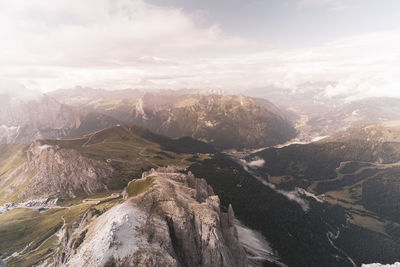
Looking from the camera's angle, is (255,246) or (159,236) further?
(255,246)

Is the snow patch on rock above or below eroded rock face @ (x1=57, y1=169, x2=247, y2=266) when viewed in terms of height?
below

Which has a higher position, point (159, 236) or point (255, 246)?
point (159, 236)

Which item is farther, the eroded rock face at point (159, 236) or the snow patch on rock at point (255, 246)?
the snow patch on rock at point (255, 246)

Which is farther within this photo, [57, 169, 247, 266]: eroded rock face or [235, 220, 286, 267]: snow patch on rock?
[235, 220, 286, 267]: snow patch on rock

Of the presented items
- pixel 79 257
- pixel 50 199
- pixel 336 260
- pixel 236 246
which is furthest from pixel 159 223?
pixel 336 260

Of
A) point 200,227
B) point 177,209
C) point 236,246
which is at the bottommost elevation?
point 236,246

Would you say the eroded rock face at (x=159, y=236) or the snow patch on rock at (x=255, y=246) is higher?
the eroded rock face at (x=159, y=236)

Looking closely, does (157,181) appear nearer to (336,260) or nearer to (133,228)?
(133,228)

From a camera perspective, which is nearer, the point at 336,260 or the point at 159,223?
the point at 159,223
